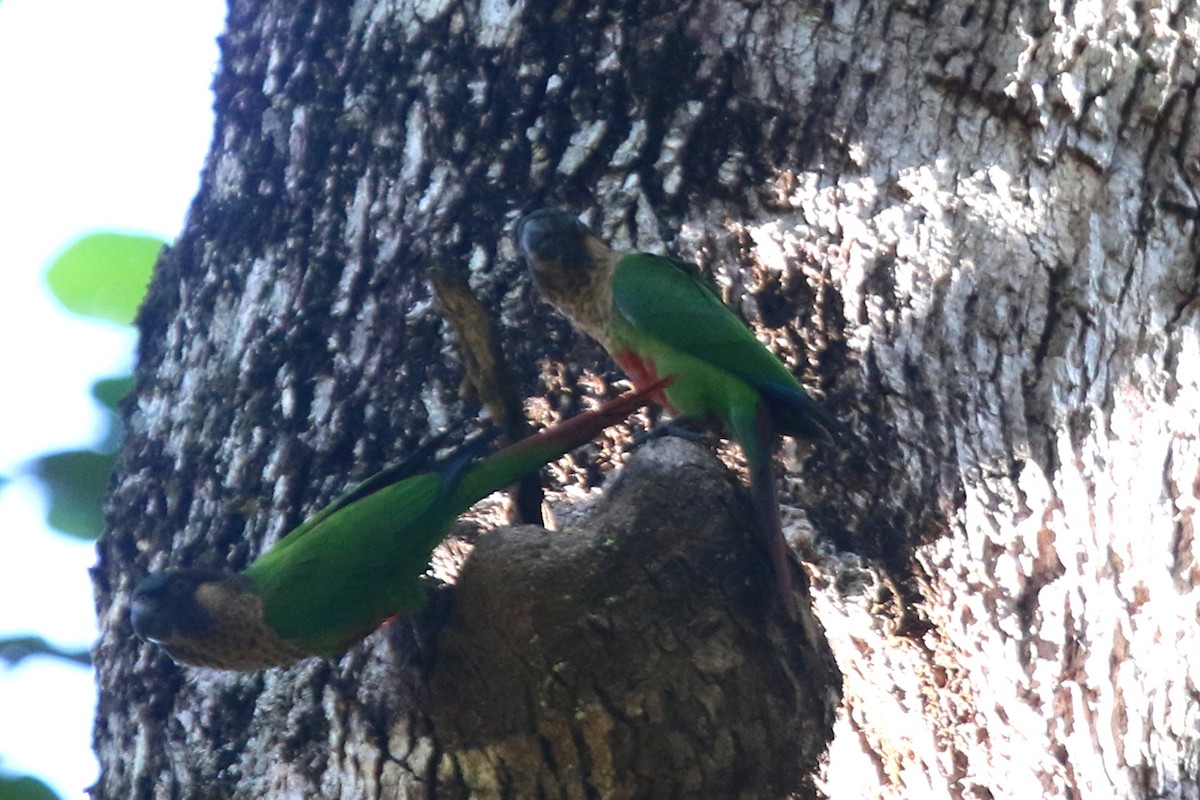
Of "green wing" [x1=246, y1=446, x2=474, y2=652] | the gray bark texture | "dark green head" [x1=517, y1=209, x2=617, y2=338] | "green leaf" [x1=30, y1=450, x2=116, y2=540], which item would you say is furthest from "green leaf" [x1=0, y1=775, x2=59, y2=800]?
"dark green head" [x1=517, y1=209, x2=617, y2=338]

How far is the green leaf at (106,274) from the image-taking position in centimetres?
309

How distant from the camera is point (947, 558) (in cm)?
189

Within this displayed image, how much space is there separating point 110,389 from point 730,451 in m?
1.57

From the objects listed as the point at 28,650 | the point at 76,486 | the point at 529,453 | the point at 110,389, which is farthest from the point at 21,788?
the point at 529,453

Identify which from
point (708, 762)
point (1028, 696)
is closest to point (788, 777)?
point (708, 762)

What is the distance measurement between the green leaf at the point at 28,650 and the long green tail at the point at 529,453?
1.21 m

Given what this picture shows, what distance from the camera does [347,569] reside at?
1992 mm

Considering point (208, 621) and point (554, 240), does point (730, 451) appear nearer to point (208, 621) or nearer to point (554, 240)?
point (554, 240)

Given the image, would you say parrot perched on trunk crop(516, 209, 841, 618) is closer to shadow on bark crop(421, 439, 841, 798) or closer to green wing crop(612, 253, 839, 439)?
green wing crop(612, 253, 839, 439)

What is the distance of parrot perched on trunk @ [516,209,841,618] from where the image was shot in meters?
2.08

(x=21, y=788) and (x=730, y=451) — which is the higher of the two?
(x=730, y=451)

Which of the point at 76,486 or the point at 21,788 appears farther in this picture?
the point at 76,486

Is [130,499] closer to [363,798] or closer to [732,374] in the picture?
[363,798]

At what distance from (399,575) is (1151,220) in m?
1.50
